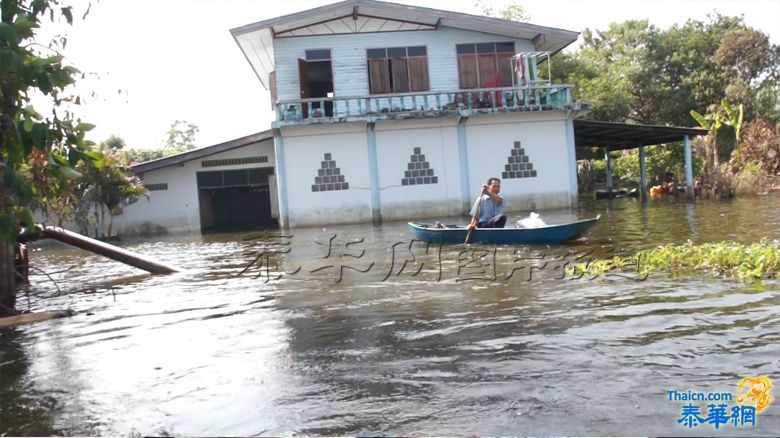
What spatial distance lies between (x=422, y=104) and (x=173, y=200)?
336 inches

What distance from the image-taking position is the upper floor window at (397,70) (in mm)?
22375

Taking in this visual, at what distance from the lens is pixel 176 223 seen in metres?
23.3

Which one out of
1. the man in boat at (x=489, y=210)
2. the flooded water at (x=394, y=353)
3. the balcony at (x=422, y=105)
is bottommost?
the flooded water at (x=394, y=353)

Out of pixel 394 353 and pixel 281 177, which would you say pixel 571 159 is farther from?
pixel 394 353

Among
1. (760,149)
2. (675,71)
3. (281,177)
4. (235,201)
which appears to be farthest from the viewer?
(675,71)

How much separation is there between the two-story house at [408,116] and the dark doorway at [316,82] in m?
0.03

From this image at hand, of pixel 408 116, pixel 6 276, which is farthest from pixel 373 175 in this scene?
pixel 6 276

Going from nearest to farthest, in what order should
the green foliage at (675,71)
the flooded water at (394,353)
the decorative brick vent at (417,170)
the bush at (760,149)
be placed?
the flooded water at (394,353), the decorative brick vent at (417,170), the bush at (760,149), the green foliage at (675,71)

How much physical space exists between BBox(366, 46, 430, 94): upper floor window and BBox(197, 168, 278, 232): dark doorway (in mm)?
4591

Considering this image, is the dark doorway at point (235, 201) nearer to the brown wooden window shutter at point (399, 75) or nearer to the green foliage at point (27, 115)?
the brown wooden window shutter at point (399, 75)

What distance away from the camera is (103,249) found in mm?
10688

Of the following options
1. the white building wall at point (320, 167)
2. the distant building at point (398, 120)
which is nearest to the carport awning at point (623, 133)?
the distant building at point (398, 120)

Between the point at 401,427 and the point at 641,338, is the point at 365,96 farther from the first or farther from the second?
the point at 401,427

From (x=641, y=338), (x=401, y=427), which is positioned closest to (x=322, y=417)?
(x=401, y=427)
